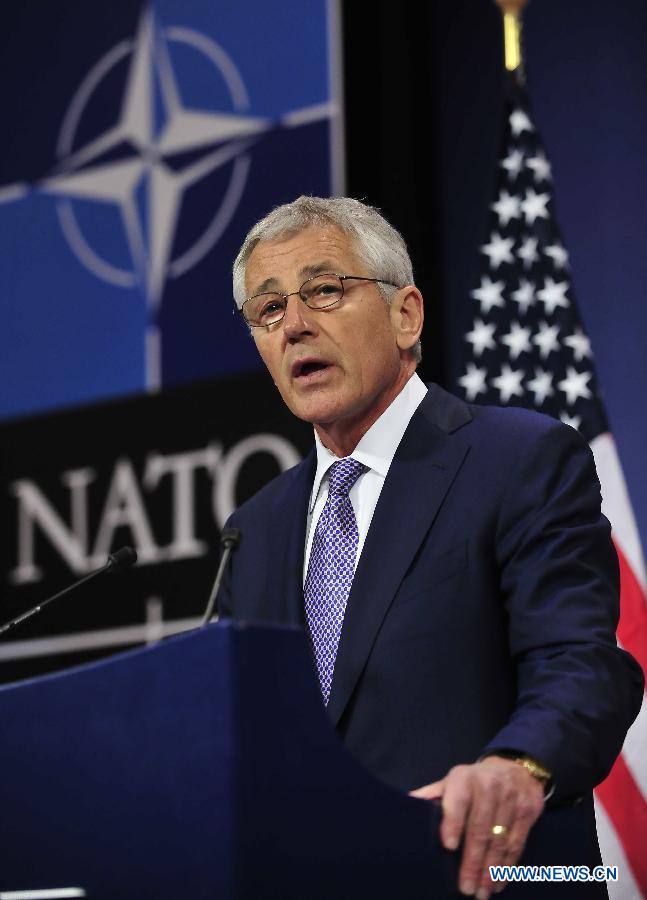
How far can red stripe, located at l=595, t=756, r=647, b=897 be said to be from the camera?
3.04 metres

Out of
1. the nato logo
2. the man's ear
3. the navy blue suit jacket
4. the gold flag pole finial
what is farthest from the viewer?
the nato logo

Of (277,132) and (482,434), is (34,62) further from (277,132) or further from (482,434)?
(482,434)

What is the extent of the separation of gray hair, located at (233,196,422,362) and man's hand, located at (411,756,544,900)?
1.11 meters

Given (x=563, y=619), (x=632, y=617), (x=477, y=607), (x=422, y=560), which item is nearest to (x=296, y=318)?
(x=422, y=560)

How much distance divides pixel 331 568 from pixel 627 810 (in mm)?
1423

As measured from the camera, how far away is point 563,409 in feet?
11.3

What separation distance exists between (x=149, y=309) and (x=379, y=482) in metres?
2.45

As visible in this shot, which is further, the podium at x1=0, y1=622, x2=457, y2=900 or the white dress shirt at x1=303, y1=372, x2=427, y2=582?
the white dress shirt at x1=303, y1=372, x2=427, y2=582

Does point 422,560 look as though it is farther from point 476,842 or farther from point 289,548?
point 476,842

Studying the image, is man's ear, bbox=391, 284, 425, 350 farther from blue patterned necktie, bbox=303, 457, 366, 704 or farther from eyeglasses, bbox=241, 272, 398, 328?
blue patterned necktie, bbox=303, 457, 366, 704

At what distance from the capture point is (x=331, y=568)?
6.67 feet

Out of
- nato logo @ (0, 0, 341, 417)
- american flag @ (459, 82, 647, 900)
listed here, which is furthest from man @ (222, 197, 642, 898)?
nato logo @ (0, 0, 341, 417)

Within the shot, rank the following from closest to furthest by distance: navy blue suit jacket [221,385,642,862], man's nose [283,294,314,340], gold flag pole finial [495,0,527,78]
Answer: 1. navy blue suit jacket [221,385,642,862]
2. man's nose [283,294,314,340]
3. gold flag pole finial [495,0,527,78]

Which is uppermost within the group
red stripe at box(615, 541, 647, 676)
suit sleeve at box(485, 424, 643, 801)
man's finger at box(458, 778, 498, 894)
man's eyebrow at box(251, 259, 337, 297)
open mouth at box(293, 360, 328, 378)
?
man's eyebrow at box(251, 259, 337, 297)
